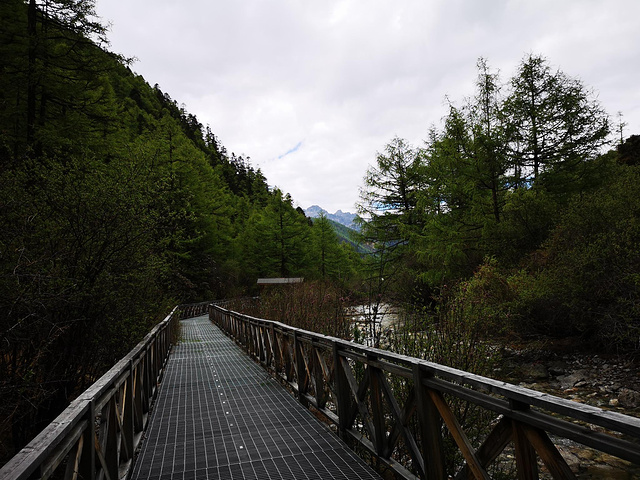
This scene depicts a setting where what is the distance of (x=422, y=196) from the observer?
1496cm

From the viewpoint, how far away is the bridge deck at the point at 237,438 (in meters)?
3.46

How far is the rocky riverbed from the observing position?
5.02 metres

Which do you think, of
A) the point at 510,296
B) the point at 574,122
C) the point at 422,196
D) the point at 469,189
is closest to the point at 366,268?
the point at 422,196

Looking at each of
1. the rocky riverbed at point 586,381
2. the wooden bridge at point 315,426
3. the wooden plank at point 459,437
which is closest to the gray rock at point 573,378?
the rocky riverbed at point 586,381

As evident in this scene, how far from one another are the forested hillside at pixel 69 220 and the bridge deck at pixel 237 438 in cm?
130

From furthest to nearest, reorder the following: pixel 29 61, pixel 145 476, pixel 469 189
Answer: pixel 469 189
pixel 29 61
pixel 145 476

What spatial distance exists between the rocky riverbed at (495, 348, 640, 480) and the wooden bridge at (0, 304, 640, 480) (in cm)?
26

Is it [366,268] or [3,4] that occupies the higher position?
[3,4]

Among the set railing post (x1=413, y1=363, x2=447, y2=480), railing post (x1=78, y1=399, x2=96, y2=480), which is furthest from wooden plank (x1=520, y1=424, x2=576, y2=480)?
railing post (x1=78, y1=399, x2=96, y2=480)

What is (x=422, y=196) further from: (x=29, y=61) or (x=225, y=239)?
(x=225, y=239)

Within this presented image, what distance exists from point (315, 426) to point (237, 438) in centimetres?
98

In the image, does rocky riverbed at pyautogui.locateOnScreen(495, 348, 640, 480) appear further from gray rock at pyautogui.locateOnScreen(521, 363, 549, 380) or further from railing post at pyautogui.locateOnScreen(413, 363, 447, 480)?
railing post at pyautogui.locateOnScreen(413, 363, 447, 480)

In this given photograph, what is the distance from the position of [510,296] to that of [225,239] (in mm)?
26616

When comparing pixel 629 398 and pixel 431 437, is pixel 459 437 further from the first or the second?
pixel 629 398
